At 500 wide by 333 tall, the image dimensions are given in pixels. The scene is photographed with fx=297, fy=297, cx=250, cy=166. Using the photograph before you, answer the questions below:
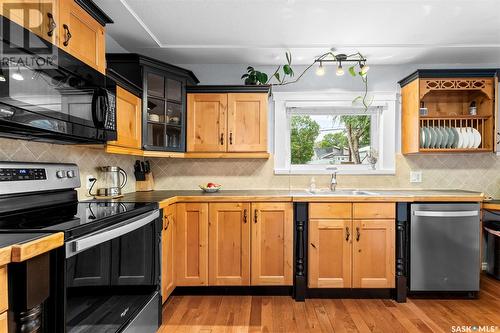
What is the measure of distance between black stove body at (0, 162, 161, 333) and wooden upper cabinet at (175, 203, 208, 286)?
1.63ft

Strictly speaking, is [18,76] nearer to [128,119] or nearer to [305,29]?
[128,119]

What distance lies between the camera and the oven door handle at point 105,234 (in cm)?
118

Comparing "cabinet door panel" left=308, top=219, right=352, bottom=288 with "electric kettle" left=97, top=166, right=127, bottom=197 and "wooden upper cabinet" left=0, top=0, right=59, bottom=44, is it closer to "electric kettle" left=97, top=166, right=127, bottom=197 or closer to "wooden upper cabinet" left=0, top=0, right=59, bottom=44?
"electric kettle" left=97, top=166, right=127, bottom=197

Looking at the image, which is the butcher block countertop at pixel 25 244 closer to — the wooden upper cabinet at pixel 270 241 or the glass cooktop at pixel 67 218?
the glass cooktop at pixel 67 218

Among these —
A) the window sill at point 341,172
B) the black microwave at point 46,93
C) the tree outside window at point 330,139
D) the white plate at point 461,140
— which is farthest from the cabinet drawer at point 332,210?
the black microwave at point 46,93

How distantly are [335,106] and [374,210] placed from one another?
130cm

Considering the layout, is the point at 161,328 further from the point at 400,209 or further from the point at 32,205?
the point at 400,209

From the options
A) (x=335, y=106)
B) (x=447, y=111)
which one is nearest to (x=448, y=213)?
(x=447, y=111)

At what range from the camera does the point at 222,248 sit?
2.65 meters

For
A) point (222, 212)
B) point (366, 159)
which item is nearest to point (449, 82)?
point (366, 159)

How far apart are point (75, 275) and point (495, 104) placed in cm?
374

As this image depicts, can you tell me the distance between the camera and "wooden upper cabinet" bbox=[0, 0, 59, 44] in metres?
1.25

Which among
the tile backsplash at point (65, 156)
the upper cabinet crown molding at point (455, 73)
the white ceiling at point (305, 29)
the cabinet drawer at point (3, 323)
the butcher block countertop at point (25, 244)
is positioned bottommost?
the cabinet drawer at point (3, 323)

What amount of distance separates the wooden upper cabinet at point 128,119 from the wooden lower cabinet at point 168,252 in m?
0.61
